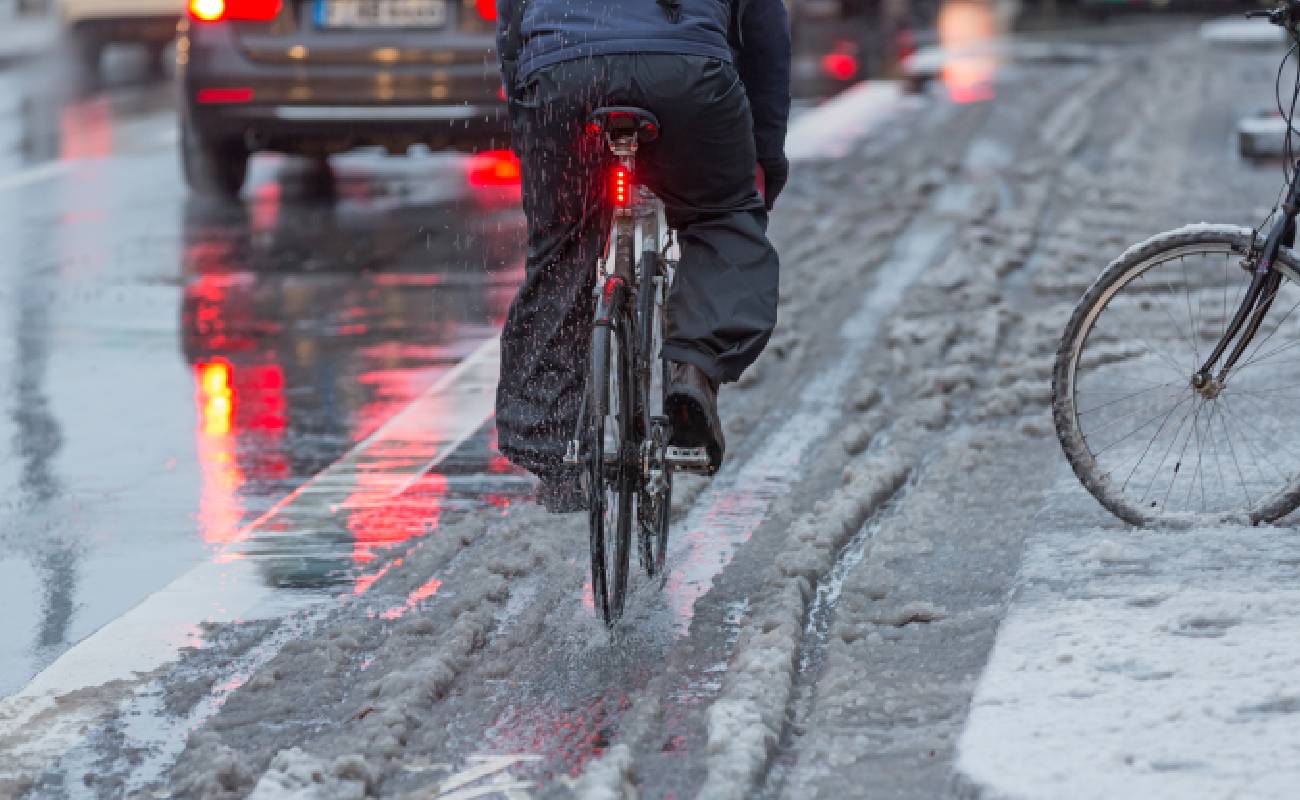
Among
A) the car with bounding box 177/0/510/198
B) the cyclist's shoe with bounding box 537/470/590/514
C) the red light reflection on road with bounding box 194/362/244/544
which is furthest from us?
the car with bounding box 177/0/510/198

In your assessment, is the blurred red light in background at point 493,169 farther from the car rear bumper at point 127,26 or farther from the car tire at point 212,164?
the car rear bumper at point 127,26

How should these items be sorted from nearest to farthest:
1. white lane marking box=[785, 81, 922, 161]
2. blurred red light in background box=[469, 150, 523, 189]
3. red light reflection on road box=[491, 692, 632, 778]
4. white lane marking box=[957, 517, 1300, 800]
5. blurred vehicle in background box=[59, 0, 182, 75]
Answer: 1. white lane marking box=[957, 517, 1300, 800]
2. red light reflection on road box=[491, 692, 632, 778]
3. blurred red light in background box=[469, 150, 523, 189]
4. white lane marking box=[785, 81, 922, 161]
5. blurred vehicle in background box=[59, 0, 182, 75]

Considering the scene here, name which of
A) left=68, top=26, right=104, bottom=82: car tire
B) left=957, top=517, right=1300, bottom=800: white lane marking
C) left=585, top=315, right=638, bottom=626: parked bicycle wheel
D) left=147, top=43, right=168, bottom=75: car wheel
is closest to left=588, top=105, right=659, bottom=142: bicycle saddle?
left=585, top=315, right=638, bottom=626: parked bicycle wheel

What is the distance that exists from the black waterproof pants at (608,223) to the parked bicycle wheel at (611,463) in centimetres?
23

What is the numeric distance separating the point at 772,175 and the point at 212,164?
25.4 ft

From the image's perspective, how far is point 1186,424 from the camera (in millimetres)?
5621

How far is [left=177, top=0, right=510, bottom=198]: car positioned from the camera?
1152cm

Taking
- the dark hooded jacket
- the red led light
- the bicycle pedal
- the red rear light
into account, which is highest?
the dark hooded jacket

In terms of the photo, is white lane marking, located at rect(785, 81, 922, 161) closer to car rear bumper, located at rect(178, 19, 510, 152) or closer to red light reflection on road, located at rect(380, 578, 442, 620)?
car rear bumper, located at rect(178, 19, 510, 152)

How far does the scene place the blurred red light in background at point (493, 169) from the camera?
12.8 meters

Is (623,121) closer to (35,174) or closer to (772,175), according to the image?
(772,175)

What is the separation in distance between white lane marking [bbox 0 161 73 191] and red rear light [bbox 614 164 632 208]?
8.89m

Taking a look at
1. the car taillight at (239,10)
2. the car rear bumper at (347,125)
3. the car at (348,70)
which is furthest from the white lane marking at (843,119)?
the car taillight at (239,10)

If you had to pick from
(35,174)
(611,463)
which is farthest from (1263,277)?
(35,174)
